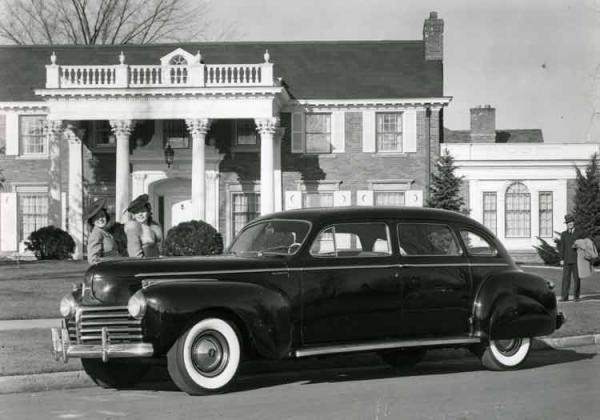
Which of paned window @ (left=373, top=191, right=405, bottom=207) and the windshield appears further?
paned window @ (left=373, top=191, right=405, bottom=207)

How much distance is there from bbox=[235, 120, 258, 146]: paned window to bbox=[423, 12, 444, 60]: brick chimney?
7729 mm

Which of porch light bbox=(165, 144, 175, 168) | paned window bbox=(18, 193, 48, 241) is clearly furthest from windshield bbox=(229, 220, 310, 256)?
paned window bbox=(18, 193, 48, 241)

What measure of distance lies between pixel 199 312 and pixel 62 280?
1488 cm

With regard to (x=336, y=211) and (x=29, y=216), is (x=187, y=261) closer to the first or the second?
(x=336, y=211)

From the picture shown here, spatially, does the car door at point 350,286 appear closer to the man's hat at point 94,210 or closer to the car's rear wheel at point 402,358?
the car's rear wheel at point 402,358

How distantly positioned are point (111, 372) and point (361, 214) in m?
2.87

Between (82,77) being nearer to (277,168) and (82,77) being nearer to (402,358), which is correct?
(277,168)

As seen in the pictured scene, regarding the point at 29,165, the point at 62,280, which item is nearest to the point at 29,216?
the point at 29,165

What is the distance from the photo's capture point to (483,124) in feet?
135

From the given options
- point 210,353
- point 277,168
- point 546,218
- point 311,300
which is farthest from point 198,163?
point 210,353

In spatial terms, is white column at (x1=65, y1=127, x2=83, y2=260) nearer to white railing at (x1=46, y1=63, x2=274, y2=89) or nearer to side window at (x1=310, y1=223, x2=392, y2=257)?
white railing at (x1=46, y1=63, x2=274, y2=89)

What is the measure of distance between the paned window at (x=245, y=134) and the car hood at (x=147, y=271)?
26673 mm

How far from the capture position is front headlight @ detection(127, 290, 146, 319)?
322 inches

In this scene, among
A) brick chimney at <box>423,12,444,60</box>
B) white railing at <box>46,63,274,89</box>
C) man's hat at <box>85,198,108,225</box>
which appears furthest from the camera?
brick chimney at <box>423,12,444,60</box>
